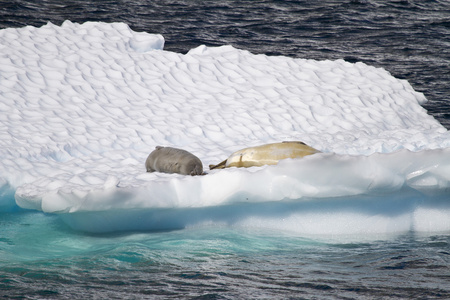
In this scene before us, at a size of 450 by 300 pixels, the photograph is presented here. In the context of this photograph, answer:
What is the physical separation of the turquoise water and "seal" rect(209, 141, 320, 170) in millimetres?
857

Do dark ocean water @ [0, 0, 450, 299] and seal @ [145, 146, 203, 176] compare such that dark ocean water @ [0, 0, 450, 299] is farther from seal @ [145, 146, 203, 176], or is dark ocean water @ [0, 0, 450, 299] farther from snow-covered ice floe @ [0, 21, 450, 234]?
seal @ [145, 146, 203, 176]

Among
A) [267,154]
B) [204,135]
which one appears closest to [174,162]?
[267,154]

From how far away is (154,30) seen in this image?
1444 cm

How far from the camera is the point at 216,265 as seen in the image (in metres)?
3.45

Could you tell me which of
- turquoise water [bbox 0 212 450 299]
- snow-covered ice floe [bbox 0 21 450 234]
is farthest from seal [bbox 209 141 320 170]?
turquoise water [bbox 0 212 450 299]

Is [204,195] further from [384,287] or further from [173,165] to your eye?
[384,287]

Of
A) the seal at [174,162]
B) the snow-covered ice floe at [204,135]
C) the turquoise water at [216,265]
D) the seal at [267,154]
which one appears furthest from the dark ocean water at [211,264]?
the seal at [267,154]

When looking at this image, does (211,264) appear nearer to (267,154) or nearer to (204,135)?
(267,154)

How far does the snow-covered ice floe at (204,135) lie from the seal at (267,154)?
263 mm

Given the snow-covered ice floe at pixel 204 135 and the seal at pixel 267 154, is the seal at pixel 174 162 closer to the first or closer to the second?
the snow-covered ice floe at pixel 204 135

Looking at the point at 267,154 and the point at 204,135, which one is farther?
the point at 204,135

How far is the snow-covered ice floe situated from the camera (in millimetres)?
4051

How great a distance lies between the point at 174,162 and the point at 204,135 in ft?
4.70

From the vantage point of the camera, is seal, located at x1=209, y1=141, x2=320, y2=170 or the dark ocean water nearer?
the dark ocean water
